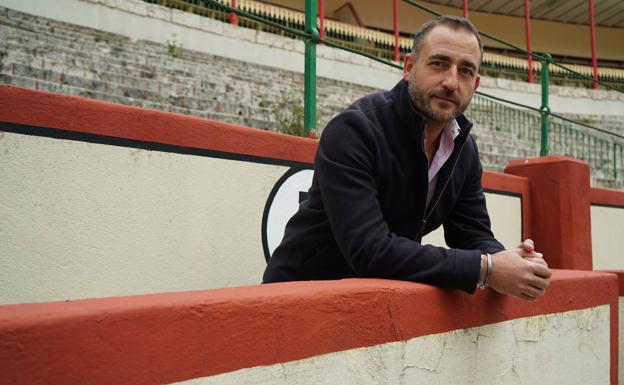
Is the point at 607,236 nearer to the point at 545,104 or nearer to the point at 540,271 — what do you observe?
the point at 545,104

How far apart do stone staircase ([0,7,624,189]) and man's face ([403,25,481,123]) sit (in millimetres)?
3148

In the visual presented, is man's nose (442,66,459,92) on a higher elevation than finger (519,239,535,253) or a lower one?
higher

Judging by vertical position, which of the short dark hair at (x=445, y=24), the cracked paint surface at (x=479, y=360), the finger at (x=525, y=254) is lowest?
the cracked paint surface at (x=479, y=360)

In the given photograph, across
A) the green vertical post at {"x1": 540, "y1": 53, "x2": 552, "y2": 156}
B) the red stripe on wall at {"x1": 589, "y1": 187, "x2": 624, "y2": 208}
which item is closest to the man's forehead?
the green vertical post at {"x1": 540, "y1": 53, "x2": 552, "y2": 156}

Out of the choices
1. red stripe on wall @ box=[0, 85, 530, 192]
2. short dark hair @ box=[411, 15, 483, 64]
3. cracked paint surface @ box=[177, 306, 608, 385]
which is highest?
short dark hair @ box=[411, 15, 483, 64]

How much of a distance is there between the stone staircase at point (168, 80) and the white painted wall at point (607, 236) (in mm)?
2894

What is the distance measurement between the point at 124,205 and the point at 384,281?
1162 mm

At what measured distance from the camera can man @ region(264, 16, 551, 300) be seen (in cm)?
153

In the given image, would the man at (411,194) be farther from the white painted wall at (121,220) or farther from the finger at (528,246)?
the white painted wall at (121,220)

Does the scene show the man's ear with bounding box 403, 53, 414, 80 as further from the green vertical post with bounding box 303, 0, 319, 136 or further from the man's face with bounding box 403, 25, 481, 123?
the green vertical post with bounding box 303, 0, 319, 136

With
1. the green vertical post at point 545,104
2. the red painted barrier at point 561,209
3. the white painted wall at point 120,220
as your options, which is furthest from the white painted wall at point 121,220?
the green vertical post at point 545,104

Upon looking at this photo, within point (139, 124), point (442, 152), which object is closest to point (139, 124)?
point (139, 124)

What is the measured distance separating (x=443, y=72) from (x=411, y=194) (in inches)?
17.2

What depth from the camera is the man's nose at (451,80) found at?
5.88 feet
